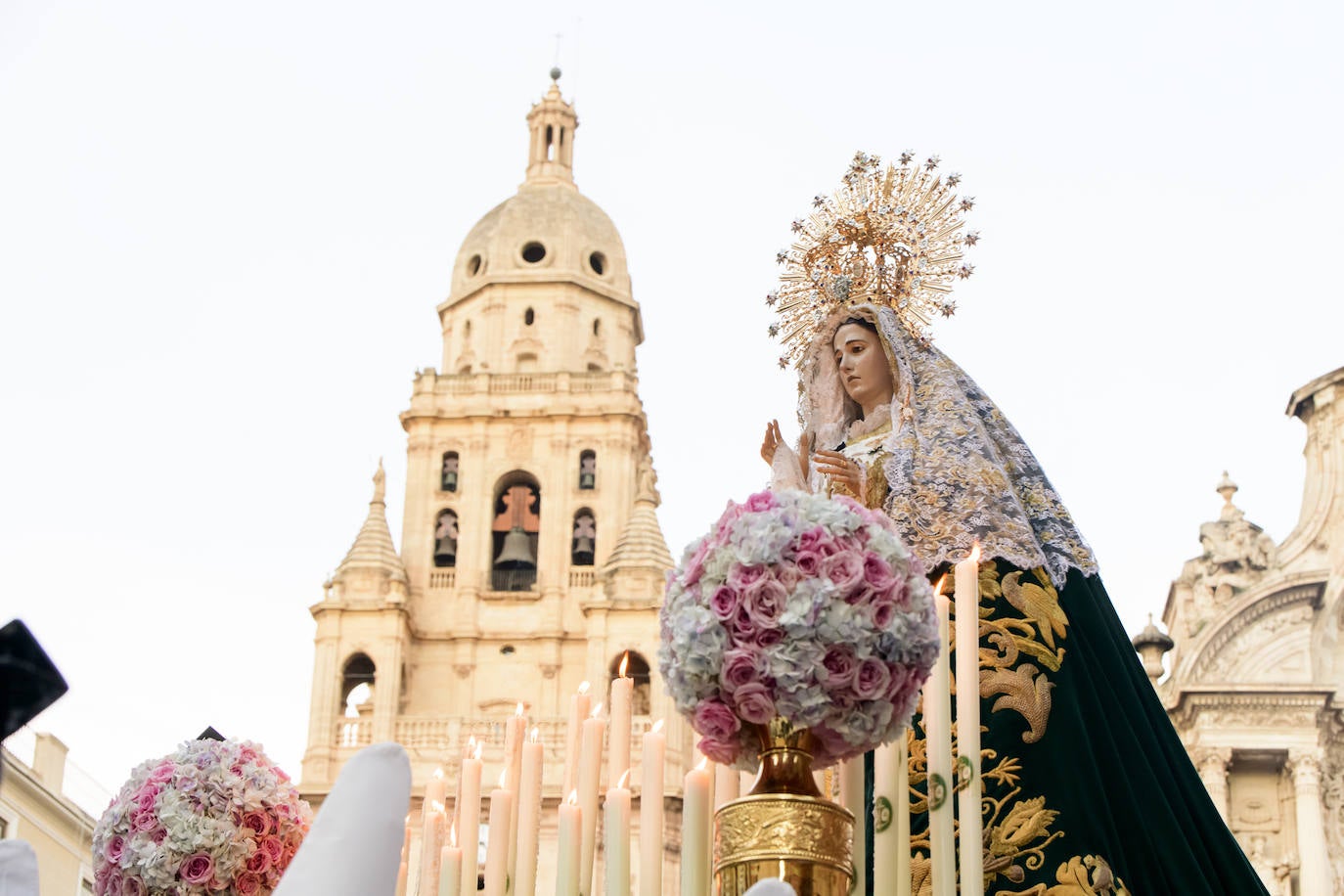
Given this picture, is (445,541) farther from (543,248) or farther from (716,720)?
(716,720)

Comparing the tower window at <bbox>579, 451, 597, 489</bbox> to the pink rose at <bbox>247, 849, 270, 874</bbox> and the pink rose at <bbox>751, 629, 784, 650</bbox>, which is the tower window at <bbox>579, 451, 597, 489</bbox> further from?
the pink rose at <bbox>751, 629, 784, 650</bbox>

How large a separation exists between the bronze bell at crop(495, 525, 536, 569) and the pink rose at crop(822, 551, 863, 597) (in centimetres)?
3657

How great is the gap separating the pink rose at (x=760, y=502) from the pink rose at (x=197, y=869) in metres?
1.82

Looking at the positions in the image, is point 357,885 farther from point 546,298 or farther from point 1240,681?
point 546,298

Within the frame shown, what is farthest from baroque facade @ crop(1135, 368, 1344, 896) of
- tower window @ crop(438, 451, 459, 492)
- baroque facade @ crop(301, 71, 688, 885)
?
tower window @ crop(438, 451, 459, 492)

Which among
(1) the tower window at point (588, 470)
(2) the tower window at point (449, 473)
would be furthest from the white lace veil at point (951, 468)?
(2) the tower window at point (449, 473)

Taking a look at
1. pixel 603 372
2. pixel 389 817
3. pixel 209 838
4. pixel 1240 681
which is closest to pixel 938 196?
pixel 209 838

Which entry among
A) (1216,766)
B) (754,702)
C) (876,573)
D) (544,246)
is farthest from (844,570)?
(544,246)

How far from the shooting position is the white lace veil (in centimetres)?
522

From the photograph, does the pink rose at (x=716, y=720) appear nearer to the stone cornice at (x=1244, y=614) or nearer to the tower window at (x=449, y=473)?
the stone cornice at (x=1244, y=614)

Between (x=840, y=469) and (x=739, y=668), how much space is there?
1873 millimetres

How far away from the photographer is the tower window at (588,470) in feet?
133

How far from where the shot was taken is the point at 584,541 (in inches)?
1578

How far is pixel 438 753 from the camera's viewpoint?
35031 mm
